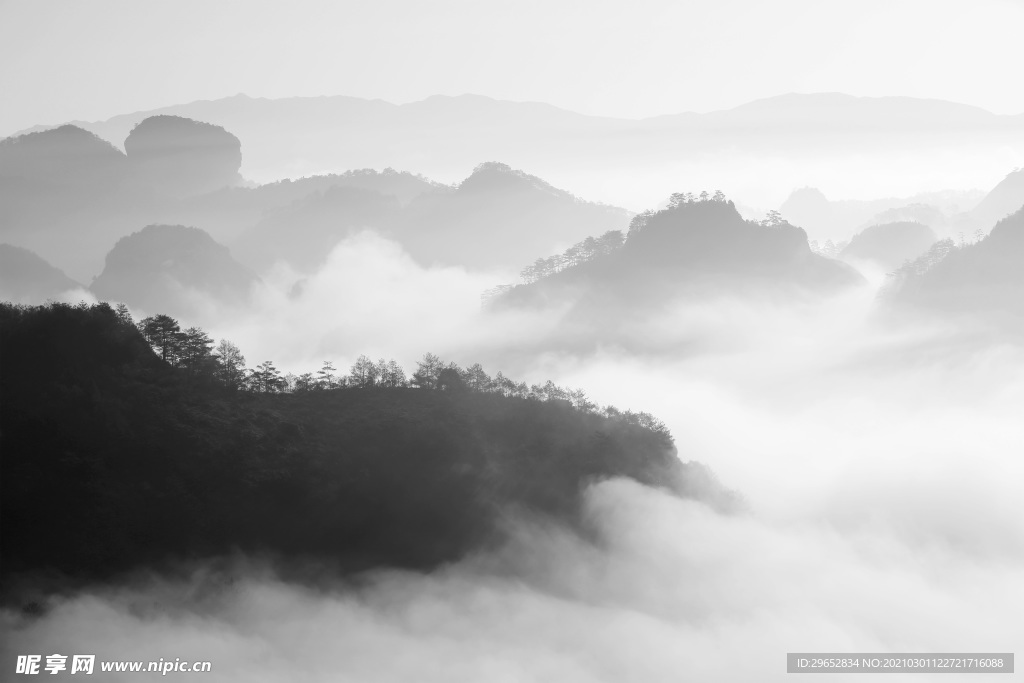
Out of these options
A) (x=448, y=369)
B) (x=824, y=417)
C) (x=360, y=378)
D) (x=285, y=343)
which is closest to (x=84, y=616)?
(x=360, y=378)

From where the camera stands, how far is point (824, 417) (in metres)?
153

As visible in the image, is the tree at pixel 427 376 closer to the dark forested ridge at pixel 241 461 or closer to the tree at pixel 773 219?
the dark forested ridge at pixel 241 461

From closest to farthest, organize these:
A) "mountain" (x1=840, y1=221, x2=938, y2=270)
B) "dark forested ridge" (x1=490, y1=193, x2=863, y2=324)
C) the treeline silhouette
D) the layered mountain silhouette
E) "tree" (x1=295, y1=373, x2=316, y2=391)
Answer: the treeline silhouette < "tree" (x1=295, y1=373, x2=316, y2=391) < "dark forested ridge" (x1=490, y1=193, x2=863, y2=324) < the layered mountain silhouette < "mountain" (x1=840, y1=221, x2=938, y2=270)

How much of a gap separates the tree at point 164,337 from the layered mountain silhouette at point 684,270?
91.0 m

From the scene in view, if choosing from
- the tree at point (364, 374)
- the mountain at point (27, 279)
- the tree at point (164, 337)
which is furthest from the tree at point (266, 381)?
the mountain at point (27, 279)

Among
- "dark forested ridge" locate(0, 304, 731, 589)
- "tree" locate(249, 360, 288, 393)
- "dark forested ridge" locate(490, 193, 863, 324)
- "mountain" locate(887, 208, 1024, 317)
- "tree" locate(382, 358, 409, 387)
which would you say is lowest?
"dark forested ridge" locate(0, 304, 731, 589)

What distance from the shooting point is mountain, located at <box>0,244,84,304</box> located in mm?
181625

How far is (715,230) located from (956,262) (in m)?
34.6

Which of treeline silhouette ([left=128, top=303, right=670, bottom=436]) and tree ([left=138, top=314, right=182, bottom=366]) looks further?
tree ([left=138, top=314, right=182, bottom=366])

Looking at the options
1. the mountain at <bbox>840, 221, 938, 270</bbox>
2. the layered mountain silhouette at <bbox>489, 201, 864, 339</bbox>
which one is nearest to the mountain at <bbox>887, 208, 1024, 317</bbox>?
the layered mountain silhouette at <bbox>489, 201, 864, 339</bbox>

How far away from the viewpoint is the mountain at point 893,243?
191375mm

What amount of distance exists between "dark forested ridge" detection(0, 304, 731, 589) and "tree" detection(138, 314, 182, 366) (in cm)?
250

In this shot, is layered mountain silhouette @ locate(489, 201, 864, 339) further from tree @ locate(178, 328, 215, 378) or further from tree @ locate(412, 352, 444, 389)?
tree @ locate(178, 328, 215, 378)

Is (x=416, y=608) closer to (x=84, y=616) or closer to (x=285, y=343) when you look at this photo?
(x=84, y=616)
